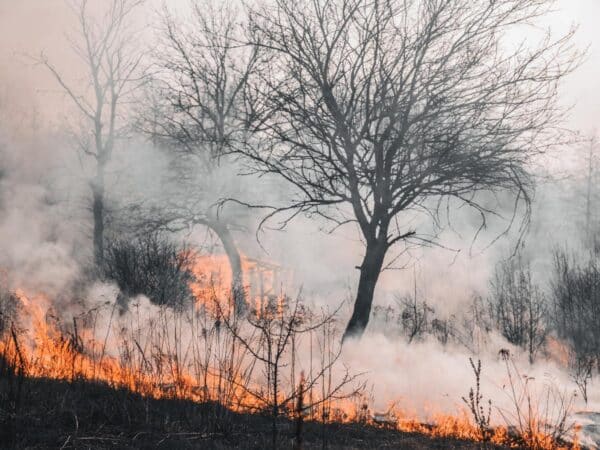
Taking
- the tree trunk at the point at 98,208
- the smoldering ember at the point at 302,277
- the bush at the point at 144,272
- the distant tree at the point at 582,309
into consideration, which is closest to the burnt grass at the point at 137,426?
the smoldering ember at the point at 302,277

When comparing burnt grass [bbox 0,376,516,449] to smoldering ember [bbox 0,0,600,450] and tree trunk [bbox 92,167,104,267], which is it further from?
tree trunk [bbox 92,167,104,267]

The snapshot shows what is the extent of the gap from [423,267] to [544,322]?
4.79 metres

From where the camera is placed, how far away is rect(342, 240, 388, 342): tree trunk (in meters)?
6.96

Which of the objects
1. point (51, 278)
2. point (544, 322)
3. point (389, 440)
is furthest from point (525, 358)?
point (51, 278)

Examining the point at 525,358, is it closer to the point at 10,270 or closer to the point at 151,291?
the point at 151,291

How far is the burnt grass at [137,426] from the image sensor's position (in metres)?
3.57

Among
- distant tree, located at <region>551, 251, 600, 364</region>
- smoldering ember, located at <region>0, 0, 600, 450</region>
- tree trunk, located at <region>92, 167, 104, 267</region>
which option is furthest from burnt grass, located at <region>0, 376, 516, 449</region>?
tree trunk, located at <region>92, 167, 104, 267</region>

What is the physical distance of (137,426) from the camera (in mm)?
4047

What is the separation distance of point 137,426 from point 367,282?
151 inches

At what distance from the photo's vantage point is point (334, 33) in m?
6.48

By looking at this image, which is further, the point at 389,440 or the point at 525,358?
the point at 525,358

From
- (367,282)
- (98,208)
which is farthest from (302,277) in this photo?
(367,282)

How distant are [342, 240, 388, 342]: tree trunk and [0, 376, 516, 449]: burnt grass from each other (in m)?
1.91

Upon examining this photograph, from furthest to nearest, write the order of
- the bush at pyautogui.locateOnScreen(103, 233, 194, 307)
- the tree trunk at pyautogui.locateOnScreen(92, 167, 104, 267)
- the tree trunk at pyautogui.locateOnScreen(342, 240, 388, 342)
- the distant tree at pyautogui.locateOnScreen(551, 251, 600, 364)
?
1. the tree trunk at pyautogui.locateOnScreen(92, 167, 104, 267)
2. the distant tree at pyautogui.locateOnScreen(551, 251, 600, 364)
3. the bush at pyautogui.locateOnScreen(103, 233, 194, 307)
4. the tree trunk at pyautogui.locateOnScreen(342, 240, 388, 342)
